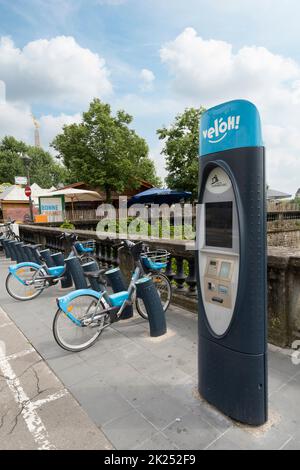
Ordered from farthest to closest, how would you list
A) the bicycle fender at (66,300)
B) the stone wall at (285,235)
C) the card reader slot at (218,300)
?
the stone wall at (285,235) < the bicycle fender at (66,300) < the card reader slot at (218,300)

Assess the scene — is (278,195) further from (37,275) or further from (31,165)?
(31,165)

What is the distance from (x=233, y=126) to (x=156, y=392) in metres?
2.21

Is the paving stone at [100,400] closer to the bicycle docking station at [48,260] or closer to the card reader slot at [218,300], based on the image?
the card reader slot at [218,300]

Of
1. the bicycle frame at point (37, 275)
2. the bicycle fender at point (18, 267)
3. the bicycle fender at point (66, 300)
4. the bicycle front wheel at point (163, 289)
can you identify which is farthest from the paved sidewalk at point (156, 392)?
the bicycle fender at point (18, 267)

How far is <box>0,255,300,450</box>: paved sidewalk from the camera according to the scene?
1931mm

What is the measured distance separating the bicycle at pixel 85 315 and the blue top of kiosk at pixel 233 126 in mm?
2167

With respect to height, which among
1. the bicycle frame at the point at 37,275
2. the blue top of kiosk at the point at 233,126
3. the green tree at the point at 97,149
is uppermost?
the green tree at the point at 97,149

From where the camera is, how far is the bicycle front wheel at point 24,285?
5203 millimetres

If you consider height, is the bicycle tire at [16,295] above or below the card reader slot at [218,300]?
below

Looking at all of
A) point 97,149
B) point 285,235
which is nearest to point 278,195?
point 285,235

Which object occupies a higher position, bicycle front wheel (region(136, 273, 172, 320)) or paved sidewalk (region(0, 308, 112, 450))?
bicycle front wheel (region(136, 273, 172, 320))

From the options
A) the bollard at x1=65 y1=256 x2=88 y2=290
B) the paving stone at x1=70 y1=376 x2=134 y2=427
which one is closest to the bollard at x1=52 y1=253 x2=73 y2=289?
the bollard at x1=65 y1=256 x2=88 y2=290

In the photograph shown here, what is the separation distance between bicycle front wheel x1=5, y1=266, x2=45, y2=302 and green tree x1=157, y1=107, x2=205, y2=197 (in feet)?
51.0

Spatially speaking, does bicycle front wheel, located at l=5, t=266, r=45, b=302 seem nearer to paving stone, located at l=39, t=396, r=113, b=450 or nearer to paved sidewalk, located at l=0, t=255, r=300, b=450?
paved sidewalk, located at l=0, t=255, r=300, b=450
